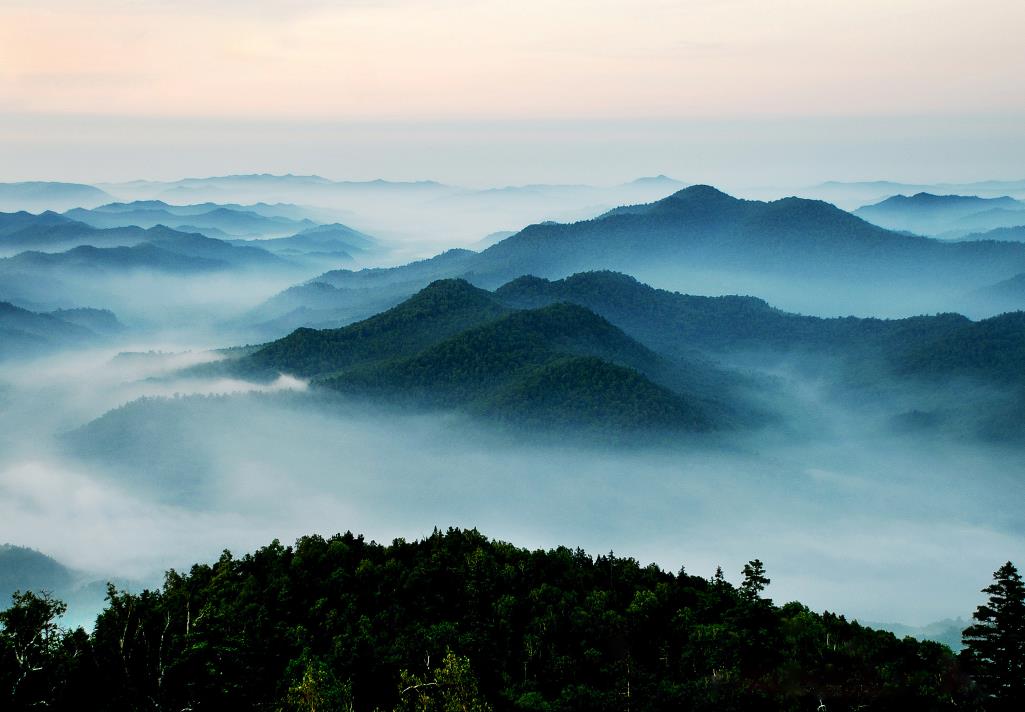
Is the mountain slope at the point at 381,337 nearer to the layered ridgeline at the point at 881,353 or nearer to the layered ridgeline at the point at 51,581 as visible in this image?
the layered ridgeline at the point at 881,353

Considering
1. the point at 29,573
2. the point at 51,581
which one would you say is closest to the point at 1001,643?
the point at 51,581

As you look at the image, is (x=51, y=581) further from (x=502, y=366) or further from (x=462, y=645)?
(x=462, y=645)

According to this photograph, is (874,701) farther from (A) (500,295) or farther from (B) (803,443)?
(A) (500,295)

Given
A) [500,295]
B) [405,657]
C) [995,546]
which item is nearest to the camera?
[405,657]

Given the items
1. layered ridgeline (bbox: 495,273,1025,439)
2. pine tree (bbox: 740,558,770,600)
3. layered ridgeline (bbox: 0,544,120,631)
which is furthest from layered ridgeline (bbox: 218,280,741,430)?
pine tree (bbox: 740,558,770,600)

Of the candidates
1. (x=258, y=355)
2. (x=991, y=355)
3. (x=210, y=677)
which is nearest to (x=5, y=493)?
(x=258, y=355)
